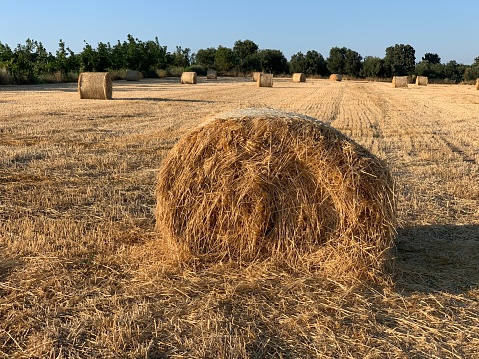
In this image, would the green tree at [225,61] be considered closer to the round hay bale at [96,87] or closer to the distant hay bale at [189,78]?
the distant hay bale at [189,78]

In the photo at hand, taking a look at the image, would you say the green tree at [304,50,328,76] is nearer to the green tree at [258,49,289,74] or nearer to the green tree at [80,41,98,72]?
the green tree at [258,49,289,74]

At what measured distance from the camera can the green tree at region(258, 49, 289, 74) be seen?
74188 millimetres

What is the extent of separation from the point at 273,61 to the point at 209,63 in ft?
32.2

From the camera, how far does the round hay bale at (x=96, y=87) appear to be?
2070cm

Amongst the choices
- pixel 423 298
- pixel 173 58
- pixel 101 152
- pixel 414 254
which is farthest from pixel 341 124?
pixel 173 58

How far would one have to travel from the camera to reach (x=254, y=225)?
14.1ft

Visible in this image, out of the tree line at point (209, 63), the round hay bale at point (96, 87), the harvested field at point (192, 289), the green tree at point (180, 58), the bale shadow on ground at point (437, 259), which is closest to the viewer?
the harvested field at point (192, 289)

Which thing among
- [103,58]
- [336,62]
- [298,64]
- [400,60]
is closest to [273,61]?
[298,64]

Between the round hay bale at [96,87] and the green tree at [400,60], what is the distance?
58.6 m

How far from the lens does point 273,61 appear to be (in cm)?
7562

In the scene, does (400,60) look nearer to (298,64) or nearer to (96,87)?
(298,64)

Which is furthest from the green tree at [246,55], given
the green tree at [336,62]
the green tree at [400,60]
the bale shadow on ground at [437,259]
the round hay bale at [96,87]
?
the bale shadow on ground at [437,259]

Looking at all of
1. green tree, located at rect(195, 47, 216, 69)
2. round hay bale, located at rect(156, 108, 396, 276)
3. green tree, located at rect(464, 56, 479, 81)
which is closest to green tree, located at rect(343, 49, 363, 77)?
green tree, located at rect(464, 56, 479, 81)

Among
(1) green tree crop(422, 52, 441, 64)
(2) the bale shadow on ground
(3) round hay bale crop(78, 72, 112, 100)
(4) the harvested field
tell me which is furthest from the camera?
(1) green tree crop(422, 52, 441, 64)
